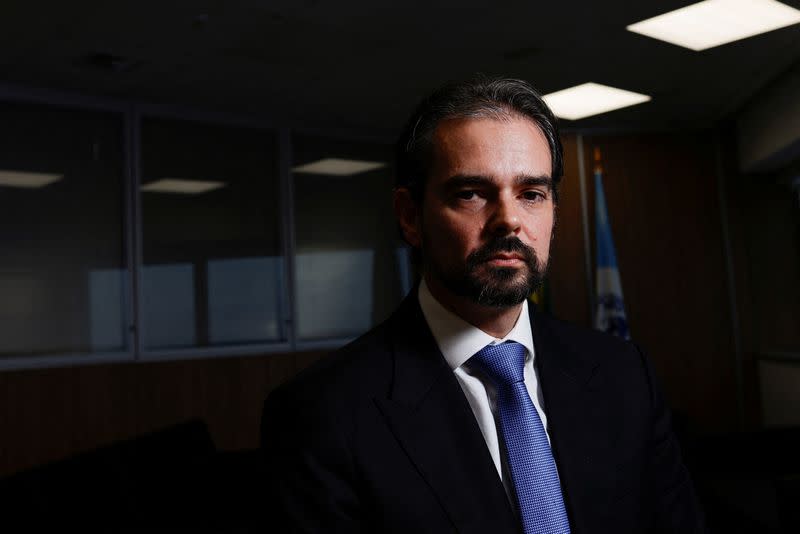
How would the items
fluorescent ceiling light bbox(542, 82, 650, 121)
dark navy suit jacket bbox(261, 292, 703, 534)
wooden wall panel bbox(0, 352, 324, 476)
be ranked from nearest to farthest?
dark navy suit jacket bbox(261, 292, 703, 534)
wooden wall panel bbox(0, 352, 324, 476)
fluorescent ceiling light bbox(542, 82, 650, 121)

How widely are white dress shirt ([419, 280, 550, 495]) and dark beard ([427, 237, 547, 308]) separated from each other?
0.08 metres

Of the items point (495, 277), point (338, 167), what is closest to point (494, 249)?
point (495, 277)

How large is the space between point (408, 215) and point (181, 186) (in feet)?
17.6

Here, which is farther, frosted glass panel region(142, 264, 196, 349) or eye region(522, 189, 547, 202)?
frosted glass panel region(142, 264, 196, 349)

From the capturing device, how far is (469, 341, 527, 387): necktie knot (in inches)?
53.6

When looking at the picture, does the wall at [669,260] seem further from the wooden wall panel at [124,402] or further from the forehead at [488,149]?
the forehead at [488,149]

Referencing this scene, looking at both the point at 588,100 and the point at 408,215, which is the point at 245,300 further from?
the point at 408,215

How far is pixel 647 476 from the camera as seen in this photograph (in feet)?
4.77

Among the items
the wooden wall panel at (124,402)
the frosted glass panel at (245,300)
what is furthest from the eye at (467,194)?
the frosted glass panel at (245,300)

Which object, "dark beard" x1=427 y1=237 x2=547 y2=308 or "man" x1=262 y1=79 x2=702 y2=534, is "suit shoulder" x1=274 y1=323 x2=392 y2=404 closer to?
"man" x1=262 y1=79 x2=702 y2=534

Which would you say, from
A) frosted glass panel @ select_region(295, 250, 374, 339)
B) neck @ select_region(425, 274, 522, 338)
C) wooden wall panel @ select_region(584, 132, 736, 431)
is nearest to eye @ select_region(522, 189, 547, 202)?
neck @ select_region(425, 274, 522, 338)

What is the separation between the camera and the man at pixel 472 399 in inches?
49.2

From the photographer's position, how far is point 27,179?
5.77m

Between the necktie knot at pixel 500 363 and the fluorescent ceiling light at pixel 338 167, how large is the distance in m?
5.96
